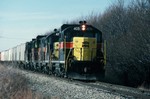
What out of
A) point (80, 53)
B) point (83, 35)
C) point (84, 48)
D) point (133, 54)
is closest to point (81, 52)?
point (80, 53)

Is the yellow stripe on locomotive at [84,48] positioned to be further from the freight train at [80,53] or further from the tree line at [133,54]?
the tree line at [133,54]

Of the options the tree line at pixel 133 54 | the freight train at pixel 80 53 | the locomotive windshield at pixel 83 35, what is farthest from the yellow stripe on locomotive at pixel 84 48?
the tree line at pixel 133 54

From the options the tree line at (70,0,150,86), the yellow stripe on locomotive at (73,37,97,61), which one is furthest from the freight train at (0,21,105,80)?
the tree line at (70,0,150,86)

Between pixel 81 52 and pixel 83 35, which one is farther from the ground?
pixel 83 35

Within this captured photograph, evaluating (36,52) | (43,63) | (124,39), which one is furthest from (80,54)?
(36,52)

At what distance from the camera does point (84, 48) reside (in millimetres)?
22547

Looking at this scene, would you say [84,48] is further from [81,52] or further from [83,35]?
[83,35]

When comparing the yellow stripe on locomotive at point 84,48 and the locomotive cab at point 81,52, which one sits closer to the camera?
the locomotive cab at point 81,52

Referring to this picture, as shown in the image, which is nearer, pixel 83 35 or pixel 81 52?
pixel 81 52

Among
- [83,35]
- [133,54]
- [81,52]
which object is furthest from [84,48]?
[133,54]

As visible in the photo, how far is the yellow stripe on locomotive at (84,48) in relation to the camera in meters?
22.5

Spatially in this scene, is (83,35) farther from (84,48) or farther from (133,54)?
(133,54)

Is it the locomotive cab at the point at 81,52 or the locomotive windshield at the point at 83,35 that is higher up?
the locomotive windshield at the point at 83,35

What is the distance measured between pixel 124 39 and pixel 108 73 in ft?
14.4
